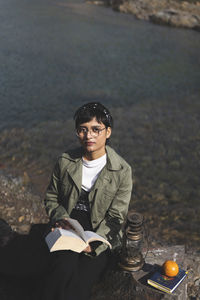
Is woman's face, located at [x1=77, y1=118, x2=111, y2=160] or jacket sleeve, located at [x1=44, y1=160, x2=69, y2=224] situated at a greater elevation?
woman's face, located at [x1=77, y1=118, x2=111, y2=160]

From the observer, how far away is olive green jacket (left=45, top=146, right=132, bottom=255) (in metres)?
4.04

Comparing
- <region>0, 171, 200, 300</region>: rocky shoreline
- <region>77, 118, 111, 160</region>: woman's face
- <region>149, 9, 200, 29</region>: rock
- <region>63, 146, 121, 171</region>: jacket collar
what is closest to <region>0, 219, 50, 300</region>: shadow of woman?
<region>0, 171, 200, 300</region>: rocky shoreline

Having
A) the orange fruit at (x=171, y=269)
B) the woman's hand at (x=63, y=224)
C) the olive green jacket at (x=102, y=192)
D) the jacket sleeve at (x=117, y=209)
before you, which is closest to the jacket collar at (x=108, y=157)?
the olive green jacket at (x=102, y=192)

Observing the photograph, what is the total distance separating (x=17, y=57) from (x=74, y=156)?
1328cm

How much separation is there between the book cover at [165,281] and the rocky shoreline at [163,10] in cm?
2307

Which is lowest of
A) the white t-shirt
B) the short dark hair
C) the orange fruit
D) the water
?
the water

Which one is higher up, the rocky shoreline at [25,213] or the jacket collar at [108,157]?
the jacket collar at [108,157]

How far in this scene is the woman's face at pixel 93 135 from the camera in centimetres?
392

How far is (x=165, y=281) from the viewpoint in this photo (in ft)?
13.2

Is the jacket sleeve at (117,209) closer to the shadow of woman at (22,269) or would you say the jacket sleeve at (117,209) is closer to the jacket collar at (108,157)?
the jacket collar at (108,157)

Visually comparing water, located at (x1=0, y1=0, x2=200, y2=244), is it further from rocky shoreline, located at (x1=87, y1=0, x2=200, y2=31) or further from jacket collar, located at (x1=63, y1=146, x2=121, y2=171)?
jacket collar, located at (x1=63, y1=146, x2=121, y2=171)

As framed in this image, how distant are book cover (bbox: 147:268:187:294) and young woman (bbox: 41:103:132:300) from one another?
0.53m

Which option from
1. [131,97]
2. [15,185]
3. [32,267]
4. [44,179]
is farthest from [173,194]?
[131,97]

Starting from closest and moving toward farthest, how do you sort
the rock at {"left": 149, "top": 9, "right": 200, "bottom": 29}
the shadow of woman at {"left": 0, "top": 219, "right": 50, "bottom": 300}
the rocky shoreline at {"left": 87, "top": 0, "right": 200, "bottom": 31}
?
the shadow of woman at {"left": 0, "top": 219, "right": 50, "bottom": 300} → the rock at {"left": 149, "top": 9, "right": 200, "bottom": 29} → the rocky shoreline at {"left": 87, "top": 0, "right": 200, "bottom": 31}
